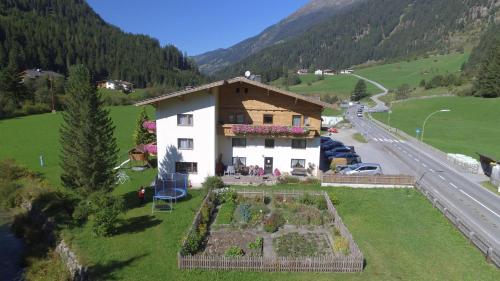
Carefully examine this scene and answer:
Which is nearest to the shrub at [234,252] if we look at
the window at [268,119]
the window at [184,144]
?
the window at [184,144]

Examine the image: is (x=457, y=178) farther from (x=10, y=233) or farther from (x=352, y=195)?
(x=10, y=233)

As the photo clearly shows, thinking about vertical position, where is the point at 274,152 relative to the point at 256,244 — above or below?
above

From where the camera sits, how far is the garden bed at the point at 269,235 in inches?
780

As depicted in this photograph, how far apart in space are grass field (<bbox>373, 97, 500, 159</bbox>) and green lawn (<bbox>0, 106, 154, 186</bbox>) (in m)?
53.5

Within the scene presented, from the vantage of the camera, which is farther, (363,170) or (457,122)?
(457,122)

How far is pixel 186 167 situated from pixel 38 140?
34726 mm

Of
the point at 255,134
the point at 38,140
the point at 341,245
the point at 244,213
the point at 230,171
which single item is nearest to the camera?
the point at 341,245

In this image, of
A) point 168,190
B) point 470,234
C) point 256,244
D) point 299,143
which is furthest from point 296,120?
point 470,234

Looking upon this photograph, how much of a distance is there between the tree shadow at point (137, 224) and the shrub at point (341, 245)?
1237cm

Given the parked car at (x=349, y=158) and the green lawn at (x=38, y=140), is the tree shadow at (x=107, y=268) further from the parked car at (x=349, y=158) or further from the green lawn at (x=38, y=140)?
the parked car at (x=349, y=158)

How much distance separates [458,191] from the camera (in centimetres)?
3497

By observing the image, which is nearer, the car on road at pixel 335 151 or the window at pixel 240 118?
the window at pixel 240 118

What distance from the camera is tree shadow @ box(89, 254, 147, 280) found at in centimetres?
1925

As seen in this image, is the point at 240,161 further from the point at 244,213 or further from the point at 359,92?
the point at 359,92
